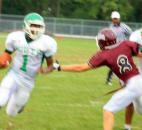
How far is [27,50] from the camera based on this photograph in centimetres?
750

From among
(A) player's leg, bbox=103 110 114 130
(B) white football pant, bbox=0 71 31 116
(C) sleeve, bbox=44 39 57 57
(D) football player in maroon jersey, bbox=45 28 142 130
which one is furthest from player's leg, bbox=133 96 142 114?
(B) white football pant, bbox=0 71 31 116

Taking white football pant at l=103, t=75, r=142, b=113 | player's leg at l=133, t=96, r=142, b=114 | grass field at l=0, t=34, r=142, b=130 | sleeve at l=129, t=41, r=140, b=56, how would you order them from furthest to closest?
1. grass field at l=0, t=34, r=142, b=130
2. player's leg at l=133, t=96, r=142, b=114
3. sleeve at l=129, t=41, r=140, b=56
4. white football pant at l=103, t=75, r=142, b=113

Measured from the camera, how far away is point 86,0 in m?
54.9

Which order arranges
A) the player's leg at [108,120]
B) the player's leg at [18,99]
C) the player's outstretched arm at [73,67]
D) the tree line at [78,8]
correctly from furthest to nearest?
the tree line at [78,8] < the player's leg at [18,99] < the player's outstretched arm at [73,67] < the player's leg at [108,120]

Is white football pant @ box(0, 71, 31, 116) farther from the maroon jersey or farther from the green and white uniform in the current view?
the maroon jersey

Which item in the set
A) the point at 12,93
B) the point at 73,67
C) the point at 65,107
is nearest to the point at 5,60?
the point at 12,93

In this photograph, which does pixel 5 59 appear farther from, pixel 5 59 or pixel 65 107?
pixel 65 107

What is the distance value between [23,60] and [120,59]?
4.52 ft

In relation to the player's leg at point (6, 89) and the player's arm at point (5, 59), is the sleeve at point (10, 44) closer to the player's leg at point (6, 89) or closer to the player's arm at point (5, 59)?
the player's arm at point (5, 59)

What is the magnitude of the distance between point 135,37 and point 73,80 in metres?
6.31

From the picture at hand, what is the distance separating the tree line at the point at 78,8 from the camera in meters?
52.9

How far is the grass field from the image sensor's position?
8.73 metres

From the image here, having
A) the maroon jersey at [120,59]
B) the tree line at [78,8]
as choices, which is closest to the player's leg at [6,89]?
the maroon jersey at [120,59]

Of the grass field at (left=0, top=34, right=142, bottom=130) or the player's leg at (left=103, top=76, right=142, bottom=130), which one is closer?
the player's leg at (left=103, top=76, right=142, bottom=130)
